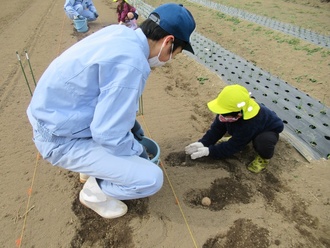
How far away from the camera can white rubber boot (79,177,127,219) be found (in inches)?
73.7

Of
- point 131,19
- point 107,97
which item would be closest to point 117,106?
point 107,97

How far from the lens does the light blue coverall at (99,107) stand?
1372 millimetres

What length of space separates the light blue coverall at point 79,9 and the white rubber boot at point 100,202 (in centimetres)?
532

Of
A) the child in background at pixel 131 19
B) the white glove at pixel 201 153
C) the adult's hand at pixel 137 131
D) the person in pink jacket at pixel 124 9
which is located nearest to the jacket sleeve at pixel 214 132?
the white glove at pixel 201 153

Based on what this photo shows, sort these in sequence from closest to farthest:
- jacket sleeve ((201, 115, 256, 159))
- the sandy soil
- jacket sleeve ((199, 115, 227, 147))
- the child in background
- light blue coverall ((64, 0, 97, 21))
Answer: the sandy soil < jacket sleeve ((201, 115, 256, 159)) < jacket sleeve ((199, 115, 227, 147)) < the child in background < light blue coverall ((64, 0, 97, 21))

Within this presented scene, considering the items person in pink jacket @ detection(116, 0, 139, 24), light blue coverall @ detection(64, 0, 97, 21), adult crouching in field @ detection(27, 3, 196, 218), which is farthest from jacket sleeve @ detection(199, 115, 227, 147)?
light blue coverall @ detection(64, 0, 97, 21)

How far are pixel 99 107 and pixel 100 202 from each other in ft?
2.69

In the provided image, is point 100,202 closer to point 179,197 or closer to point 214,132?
point 179,197

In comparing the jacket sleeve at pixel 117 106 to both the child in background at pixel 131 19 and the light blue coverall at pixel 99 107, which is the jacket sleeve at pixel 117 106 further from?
the child in background at pixel 131 19

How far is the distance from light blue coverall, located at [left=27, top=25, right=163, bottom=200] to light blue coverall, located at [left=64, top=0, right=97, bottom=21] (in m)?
5.29

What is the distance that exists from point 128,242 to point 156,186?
44 centimetres

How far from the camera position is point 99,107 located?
1389 millimetres

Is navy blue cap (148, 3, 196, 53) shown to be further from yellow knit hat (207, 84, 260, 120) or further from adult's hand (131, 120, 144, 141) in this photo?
adult's hand (131, 120, 144, 141)

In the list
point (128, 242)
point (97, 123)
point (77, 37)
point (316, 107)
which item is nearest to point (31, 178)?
point (128, 242)
